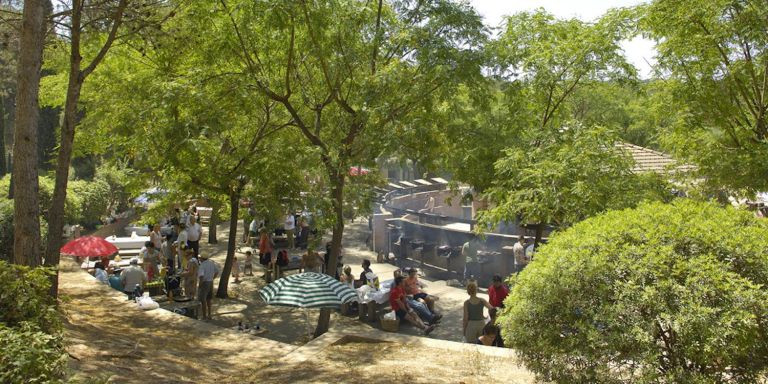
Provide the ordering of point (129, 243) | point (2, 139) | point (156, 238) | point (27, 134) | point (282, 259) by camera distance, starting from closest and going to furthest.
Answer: point (27, 134) → point (282, 259) → point (156, 238) → point (129, 243) → point (2, 139)

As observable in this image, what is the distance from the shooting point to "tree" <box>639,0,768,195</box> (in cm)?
1059

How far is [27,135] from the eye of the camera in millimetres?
8602

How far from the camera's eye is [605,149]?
9688 mm

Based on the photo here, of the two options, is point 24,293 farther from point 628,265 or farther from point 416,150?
point 416,150

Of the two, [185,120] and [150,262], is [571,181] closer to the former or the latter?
[185,120]

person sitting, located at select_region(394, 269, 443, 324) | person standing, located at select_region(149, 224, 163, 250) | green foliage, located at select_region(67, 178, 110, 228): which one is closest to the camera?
person sitting, located at select_region(394, 269, 443, 324)

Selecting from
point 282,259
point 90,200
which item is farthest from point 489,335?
point 90,200

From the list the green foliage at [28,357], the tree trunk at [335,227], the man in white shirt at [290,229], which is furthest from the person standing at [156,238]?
the green foliage at [28,357]

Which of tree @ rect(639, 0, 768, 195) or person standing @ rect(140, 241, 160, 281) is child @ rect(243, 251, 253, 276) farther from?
tree @ rect(639, 0, 768, 195)

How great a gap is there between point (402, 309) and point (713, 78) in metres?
7.11

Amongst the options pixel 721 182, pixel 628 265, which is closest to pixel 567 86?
pixel 721 182

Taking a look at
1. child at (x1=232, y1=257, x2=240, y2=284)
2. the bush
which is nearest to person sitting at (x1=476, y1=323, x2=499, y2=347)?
the bush

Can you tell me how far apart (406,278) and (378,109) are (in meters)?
4.12

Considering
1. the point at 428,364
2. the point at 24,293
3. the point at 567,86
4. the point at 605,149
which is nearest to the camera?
the point at 24,293
